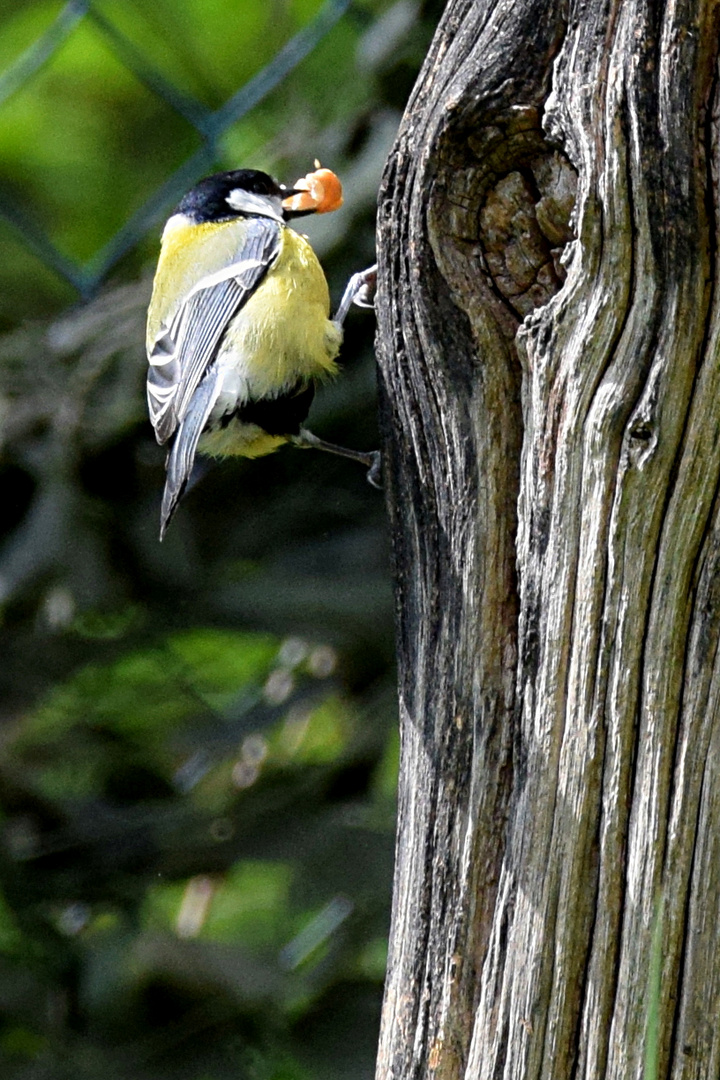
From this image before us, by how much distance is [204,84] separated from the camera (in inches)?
89.7

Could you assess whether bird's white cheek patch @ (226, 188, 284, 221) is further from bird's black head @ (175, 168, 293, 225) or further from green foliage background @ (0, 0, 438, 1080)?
green foliage background @ (0, 0, 438, 1080)

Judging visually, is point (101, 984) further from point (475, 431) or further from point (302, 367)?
point (475, 431)

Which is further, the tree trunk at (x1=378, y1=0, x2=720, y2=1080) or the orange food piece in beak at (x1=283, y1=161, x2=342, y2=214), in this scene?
the orange food piece in beak at (x1=283, y1=161, x2=342, y2=214)

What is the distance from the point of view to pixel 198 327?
1.88m

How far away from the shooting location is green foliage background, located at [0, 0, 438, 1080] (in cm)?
220

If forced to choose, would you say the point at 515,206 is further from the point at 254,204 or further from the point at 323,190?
the point at 254,204

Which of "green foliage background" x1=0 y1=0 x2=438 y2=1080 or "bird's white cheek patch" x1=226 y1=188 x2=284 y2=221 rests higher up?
"bird's white cheek patch" x1=226 y1=188 x2=284 y2=221

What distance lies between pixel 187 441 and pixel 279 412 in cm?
20

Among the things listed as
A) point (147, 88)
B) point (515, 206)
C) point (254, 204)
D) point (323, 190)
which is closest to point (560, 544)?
point (515, 206)

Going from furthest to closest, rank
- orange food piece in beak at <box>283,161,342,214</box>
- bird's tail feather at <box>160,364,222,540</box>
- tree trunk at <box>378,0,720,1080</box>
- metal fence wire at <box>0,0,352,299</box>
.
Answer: metal fence wire at <box>0,0,352,299</box>
orange food piece in beak at <box>283,161,342,214</box>
bird's tail feather at <box>160,364,222,540</box>
tree trunk at <box>378,0,720,1080</box>

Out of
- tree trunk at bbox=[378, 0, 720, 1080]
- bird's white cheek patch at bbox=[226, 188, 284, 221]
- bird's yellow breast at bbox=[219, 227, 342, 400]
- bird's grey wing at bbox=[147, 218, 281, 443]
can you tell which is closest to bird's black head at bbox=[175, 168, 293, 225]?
bird's white cheek patch at bbox=[226, 188, 284, 221]

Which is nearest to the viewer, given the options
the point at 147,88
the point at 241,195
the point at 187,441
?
the point at 187,441

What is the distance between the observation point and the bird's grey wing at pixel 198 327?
1.82 meters

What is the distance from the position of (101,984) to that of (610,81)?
1855 millimetres
